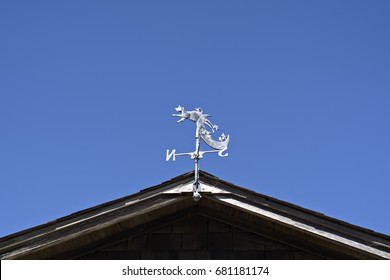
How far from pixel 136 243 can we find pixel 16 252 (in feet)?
4.25

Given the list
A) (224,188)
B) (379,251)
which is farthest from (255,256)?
(379,251)

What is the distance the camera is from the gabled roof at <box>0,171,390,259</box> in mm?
6781

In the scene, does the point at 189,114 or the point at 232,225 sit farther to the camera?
the point at 189,114

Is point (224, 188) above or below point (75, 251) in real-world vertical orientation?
above

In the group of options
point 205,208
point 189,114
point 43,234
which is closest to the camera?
point 43,234

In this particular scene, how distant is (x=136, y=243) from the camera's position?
23.8ft

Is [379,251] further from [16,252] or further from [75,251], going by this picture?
[16,252]

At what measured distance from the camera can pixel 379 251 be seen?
654 centimetres

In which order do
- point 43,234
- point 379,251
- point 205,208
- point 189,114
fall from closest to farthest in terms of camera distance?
point 379,251, point 43,234, point 205,208, point 189,114

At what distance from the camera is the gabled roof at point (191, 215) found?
6.78 metres

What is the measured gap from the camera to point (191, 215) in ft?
24.7
